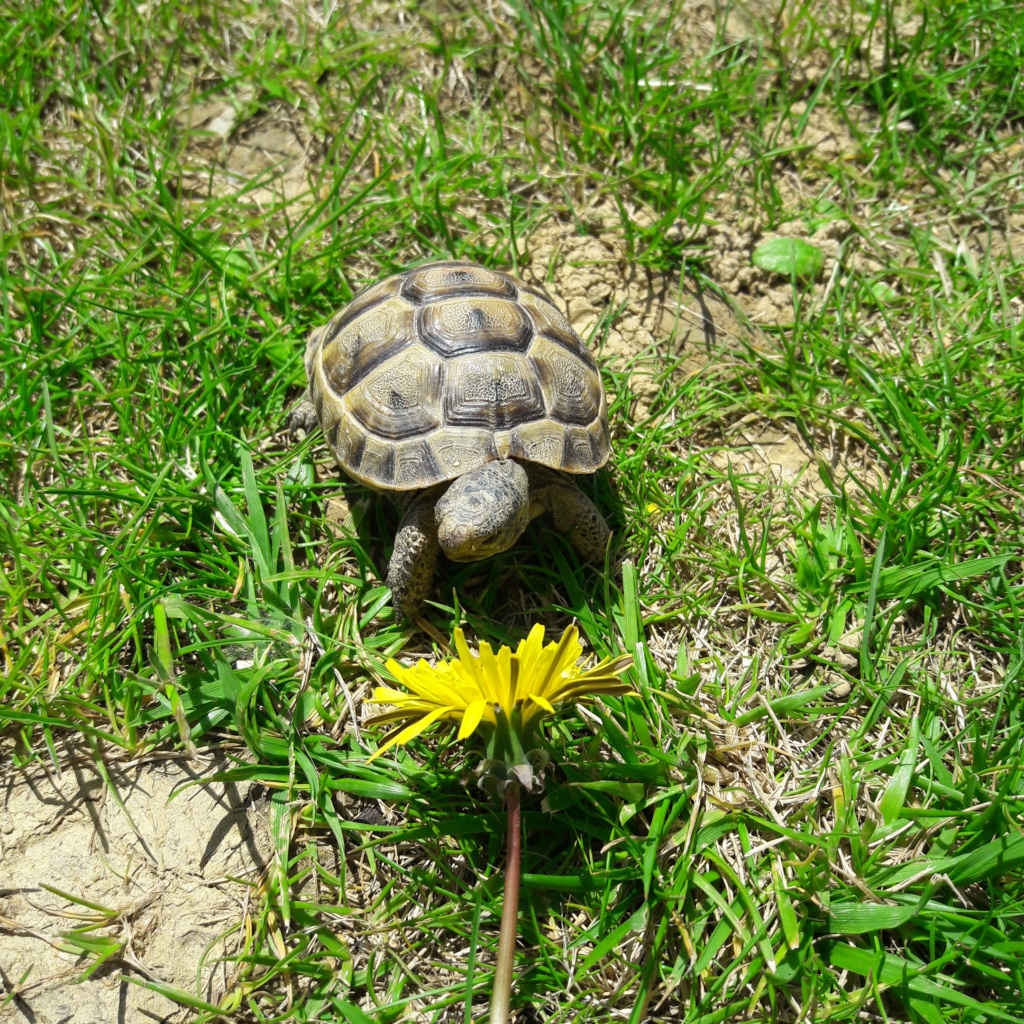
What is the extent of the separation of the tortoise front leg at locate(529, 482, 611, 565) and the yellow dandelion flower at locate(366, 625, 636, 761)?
33.2 inches

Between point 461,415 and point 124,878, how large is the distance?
1979 millimetres

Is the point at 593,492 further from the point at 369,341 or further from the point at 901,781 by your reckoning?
the point at 901,781

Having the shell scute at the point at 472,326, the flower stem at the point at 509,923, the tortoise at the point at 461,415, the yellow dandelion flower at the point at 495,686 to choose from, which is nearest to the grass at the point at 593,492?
the flower stem at the point at 509,923

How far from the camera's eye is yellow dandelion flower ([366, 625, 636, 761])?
2.46 metres

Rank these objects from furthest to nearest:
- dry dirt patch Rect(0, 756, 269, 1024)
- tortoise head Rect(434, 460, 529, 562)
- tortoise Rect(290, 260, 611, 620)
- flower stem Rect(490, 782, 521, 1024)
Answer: tortoise Rect(290, 260, 611, 620) < tortoise head Rect(434, 460, 529, 562) < dry dirt patch Rect(0, 756, 269, 1024) < flower stem Rect(490, 782, 521, 1024)

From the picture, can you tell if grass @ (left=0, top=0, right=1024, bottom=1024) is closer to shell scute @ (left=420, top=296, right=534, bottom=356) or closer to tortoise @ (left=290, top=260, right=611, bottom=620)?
tortoise @ (left=290, top=260, right=611, bottom=620)

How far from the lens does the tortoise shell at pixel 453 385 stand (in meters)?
3.08

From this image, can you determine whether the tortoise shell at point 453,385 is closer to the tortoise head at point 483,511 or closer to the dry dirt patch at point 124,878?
the tortoise head at point 483,511

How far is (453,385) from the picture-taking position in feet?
10.2

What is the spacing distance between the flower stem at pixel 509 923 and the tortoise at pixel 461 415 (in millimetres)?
892

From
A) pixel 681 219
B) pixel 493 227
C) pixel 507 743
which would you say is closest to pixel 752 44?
pixel 681 219

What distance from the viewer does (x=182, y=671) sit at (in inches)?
126

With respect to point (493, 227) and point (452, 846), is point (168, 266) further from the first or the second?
point (452, 846)

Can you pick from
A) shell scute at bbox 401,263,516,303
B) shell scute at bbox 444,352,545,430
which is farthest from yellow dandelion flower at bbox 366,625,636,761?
shell scute at bbox 401,263,516,303
